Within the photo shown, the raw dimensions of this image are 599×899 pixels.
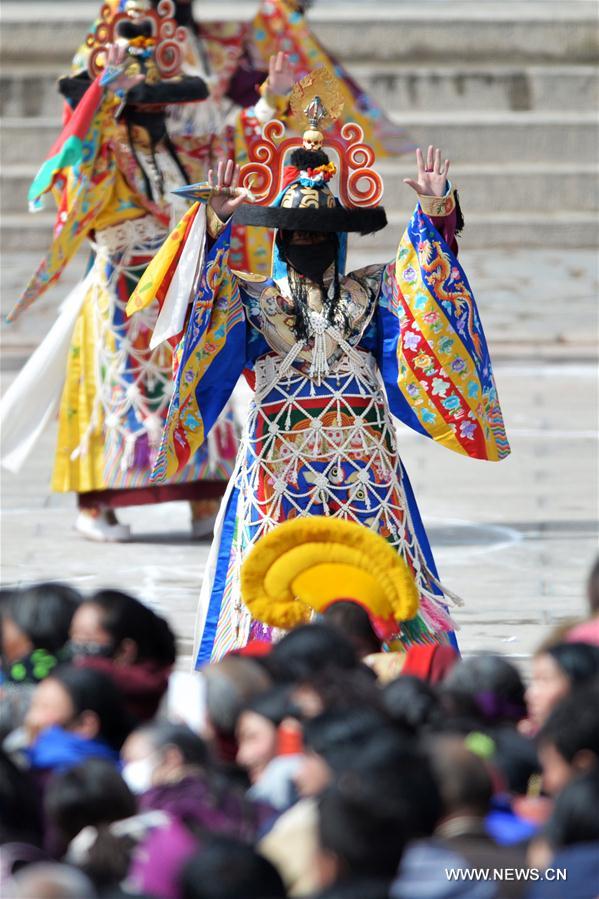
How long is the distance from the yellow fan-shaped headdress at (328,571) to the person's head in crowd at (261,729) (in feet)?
3.75

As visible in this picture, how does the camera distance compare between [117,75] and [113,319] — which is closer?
[117,75]

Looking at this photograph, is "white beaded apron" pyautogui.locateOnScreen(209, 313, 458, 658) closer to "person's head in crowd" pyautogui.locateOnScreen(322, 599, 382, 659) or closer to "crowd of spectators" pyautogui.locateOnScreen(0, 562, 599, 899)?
"person's head in crowd" pyautogui.locateOnScreen(322, 599, 382, 659)

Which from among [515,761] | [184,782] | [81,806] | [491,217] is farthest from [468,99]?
[81,806]

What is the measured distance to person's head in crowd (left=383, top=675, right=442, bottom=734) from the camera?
411 cm

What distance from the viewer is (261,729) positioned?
159 inches

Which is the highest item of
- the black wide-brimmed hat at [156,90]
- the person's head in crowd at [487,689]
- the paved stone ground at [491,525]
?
the black wide-brimmed hat at [156,90]

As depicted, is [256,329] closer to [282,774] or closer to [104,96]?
[282,774]

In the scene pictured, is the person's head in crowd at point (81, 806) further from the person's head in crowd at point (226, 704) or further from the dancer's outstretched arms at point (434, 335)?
the dancer's outstretched arms at point (434, 335)

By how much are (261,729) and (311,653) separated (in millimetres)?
440

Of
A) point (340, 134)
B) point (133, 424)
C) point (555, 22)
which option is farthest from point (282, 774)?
point (555, 22)

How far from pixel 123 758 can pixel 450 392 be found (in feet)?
6.79

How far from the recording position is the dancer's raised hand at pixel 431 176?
18.4 feet

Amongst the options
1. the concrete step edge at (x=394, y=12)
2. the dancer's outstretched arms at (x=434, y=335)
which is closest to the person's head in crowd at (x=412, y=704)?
the dancer's outstretched arms at (x=434, y=335)

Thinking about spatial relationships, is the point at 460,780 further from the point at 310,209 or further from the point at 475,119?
the point at 475,119
